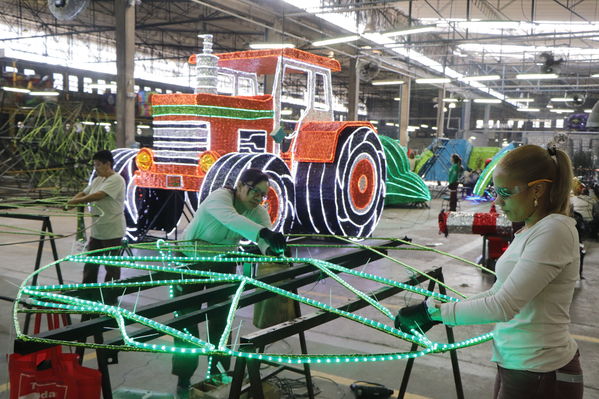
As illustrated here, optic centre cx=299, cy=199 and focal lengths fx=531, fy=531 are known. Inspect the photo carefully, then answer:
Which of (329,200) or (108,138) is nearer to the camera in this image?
(329,200)

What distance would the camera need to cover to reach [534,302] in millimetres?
2018

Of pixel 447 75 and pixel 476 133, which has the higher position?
pixel 447 75

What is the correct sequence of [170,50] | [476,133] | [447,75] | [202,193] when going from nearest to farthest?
[202,193] < [447,75] < [170,50] < [476,133]

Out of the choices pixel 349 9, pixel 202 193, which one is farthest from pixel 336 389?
pixel 349 9

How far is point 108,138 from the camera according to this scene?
18.8 meters

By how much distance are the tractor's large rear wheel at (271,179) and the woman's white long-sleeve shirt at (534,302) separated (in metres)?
4.90

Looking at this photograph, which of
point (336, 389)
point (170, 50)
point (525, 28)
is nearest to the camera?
point (336, 389)

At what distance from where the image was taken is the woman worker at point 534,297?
1938 millimetres

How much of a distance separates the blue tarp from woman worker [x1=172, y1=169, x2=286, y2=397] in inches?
671

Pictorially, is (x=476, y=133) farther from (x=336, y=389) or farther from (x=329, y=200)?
(x=336, y=389)

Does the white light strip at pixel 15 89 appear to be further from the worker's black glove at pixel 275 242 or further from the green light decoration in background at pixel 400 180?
the worker's black glove at pixel 275 242

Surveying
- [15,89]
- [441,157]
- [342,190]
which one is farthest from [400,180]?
[15,89]

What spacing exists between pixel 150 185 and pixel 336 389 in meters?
4.80

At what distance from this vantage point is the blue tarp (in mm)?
20641
